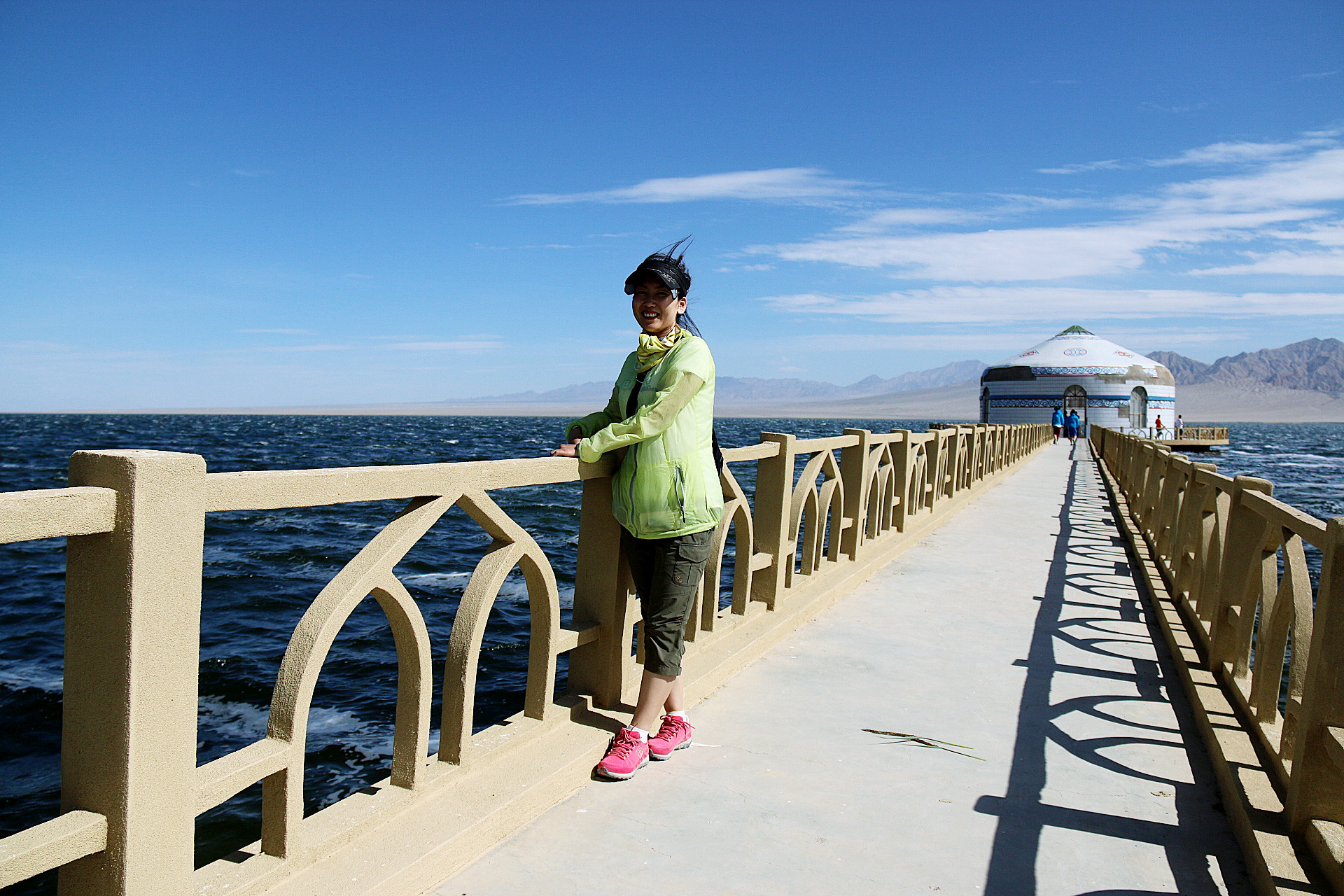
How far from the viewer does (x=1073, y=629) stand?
546 centimetres

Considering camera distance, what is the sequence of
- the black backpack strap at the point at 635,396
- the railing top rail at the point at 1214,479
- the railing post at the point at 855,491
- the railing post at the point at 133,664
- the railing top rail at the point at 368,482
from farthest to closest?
1. the railing post at the point at 855,491
2. the railing top rail at the point at 1214,479
3. the black backpack strap at the point at 635,396
4. the railing top rail at the point at 368,482
5. the railing post at the point at 133,664

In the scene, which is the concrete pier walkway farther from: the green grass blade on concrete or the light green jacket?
the light green jacket

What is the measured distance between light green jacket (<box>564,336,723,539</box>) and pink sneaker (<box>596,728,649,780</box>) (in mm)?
716

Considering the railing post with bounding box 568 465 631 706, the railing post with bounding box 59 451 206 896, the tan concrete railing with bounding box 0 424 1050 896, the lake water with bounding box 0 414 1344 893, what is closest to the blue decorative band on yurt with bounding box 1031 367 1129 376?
the lake water with bounding box 0 414 1344 893

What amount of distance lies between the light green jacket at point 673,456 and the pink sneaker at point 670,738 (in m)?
0.75

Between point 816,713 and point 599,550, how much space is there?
1.21 m

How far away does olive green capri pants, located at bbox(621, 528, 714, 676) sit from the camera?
125 inches

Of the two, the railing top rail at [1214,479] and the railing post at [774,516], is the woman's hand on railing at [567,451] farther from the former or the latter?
the railing top rail at [1214,479]

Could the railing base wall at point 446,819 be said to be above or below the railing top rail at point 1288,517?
below

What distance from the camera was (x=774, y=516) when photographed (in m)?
5.22

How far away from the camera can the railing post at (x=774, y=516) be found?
5168 millimetres

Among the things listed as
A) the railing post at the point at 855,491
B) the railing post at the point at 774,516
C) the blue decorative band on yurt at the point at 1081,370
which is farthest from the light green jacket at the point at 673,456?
the blue decorative band on yurt at the point at 1081,370

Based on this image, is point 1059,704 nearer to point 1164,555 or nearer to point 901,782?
point 901,782

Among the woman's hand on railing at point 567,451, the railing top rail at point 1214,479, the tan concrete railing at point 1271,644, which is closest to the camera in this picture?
the tan concrete railing at point 1271,644
